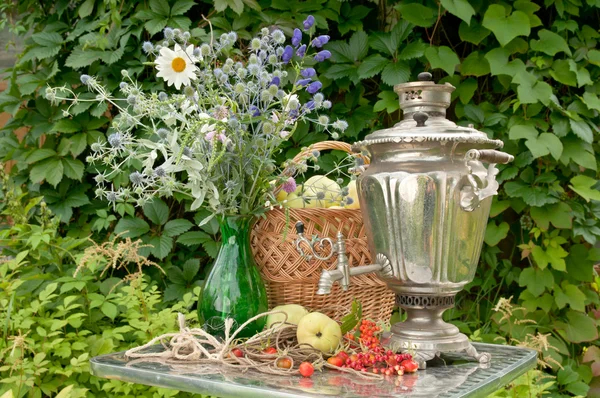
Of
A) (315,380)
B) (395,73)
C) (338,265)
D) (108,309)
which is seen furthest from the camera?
(395,73)

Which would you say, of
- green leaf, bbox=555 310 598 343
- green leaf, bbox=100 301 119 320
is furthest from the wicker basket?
green leaf, bbox=555 310 598 343

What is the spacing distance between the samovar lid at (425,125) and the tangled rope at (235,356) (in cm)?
34

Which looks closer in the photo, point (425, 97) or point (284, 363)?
point (284, 363)

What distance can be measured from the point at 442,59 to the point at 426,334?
1.08m

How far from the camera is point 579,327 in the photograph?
1.99 meters

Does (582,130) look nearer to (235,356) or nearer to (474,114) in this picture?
(474,114)

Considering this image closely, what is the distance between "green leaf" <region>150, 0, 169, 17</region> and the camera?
189 centimetres

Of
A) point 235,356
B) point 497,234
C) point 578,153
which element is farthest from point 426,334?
point 578,153

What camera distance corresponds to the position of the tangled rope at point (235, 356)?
98cm

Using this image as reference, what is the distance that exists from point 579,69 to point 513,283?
68 centimetres

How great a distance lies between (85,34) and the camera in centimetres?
203

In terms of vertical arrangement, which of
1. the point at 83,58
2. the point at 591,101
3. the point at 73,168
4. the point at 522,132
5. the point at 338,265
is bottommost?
the point at 338,265

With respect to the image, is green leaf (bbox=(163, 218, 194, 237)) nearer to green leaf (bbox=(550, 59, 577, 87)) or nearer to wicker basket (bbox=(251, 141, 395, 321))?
wicker basket (bbox=(251, 141, 395, 321))

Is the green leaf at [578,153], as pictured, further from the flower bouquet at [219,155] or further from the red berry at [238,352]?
the red berry at [238,352]
